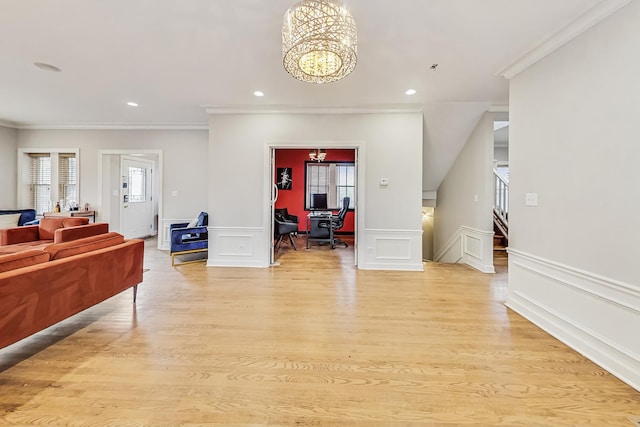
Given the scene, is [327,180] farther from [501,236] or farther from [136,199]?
[136,199]

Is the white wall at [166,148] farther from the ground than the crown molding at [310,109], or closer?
closer

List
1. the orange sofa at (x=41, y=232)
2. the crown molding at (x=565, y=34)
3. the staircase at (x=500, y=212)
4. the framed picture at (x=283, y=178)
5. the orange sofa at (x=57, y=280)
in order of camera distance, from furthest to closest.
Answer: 1. the framed picture at (x=283, y=178)
2. the staircase at (x=500, y=212)
3. the orange sofa at (x=41, y=232)
4. the crown molding at (x=565, y=34)
5. the orange sofa at (x=57, y=280)

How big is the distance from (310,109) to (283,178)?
3.62 m

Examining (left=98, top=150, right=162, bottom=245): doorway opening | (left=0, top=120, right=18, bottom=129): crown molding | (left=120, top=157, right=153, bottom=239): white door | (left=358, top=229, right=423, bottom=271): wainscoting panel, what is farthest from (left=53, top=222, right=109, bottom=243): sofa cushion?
(left=0, top=120, right=18, bottom=129): crown molding

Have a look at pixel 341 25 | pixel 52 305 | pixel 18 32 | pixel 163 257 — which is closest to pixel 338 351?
pixel 52 305

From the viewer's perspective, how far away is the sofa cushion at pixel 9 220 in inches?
187

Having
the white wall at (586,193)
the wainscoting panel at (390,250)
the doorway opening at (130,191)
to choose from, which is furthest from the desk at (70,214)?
the white wall at (586,193)

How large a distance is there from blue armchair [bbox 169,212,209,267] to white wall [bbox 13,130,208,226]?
1087 mm

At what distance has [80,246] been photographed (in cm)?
215

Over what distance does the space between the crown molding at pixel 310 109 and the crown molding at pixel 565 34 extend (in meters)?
1.40

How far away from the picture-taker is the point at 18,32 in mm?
2236

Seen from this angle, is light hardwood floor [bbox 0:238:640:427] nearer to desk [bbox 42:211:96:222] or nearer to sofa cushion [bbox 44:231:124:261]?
Result: sofa cushion [bbox 44:231:124:261]

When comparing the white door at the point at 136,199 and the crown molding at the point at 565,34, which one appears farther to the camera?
the white door at the point at 136,199

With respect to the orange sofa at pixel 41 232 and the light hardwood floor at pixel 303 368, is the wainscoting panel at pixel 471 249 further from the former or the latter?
the orange sofa at pixel 41 232
